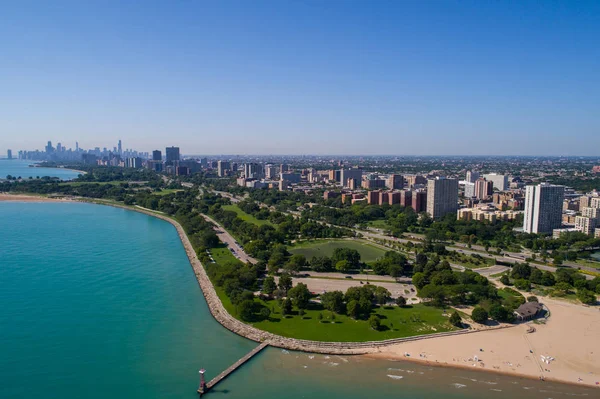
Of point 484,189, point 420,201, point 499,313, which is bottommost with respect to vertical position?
point 499,313

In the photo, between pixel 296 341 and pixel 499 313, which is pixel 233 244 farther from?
pixel 499 313

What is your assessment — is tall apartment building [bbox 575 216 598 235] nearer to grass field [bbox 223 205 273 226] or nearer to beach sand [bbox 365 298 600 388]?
beach sand [bbox 365 298 600 388]

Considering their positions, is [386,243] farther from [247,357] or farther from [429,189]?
[247,357]

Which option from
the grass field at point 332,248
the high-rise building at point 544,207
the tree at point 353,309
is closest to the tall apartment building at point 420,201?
the high-rise building at point 544,207

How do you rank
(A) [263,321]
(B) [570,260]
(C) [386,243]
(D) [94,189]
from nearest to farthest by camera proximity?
(A) [263,321], (B) [570,260], (C) [386,243], (D) [94,189]

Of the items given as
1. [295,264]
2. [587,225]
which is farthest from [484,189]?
[295,264]

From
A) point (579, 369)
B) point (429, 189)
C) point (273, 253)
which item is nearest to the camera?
point (579, 369)

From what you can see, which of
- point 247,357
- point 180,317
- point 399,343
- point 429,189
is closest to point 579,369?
point 399,343

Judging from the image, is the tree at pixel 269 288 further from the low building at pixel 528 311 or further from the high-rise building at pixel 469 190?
the high-rise building at pixel 469 190
